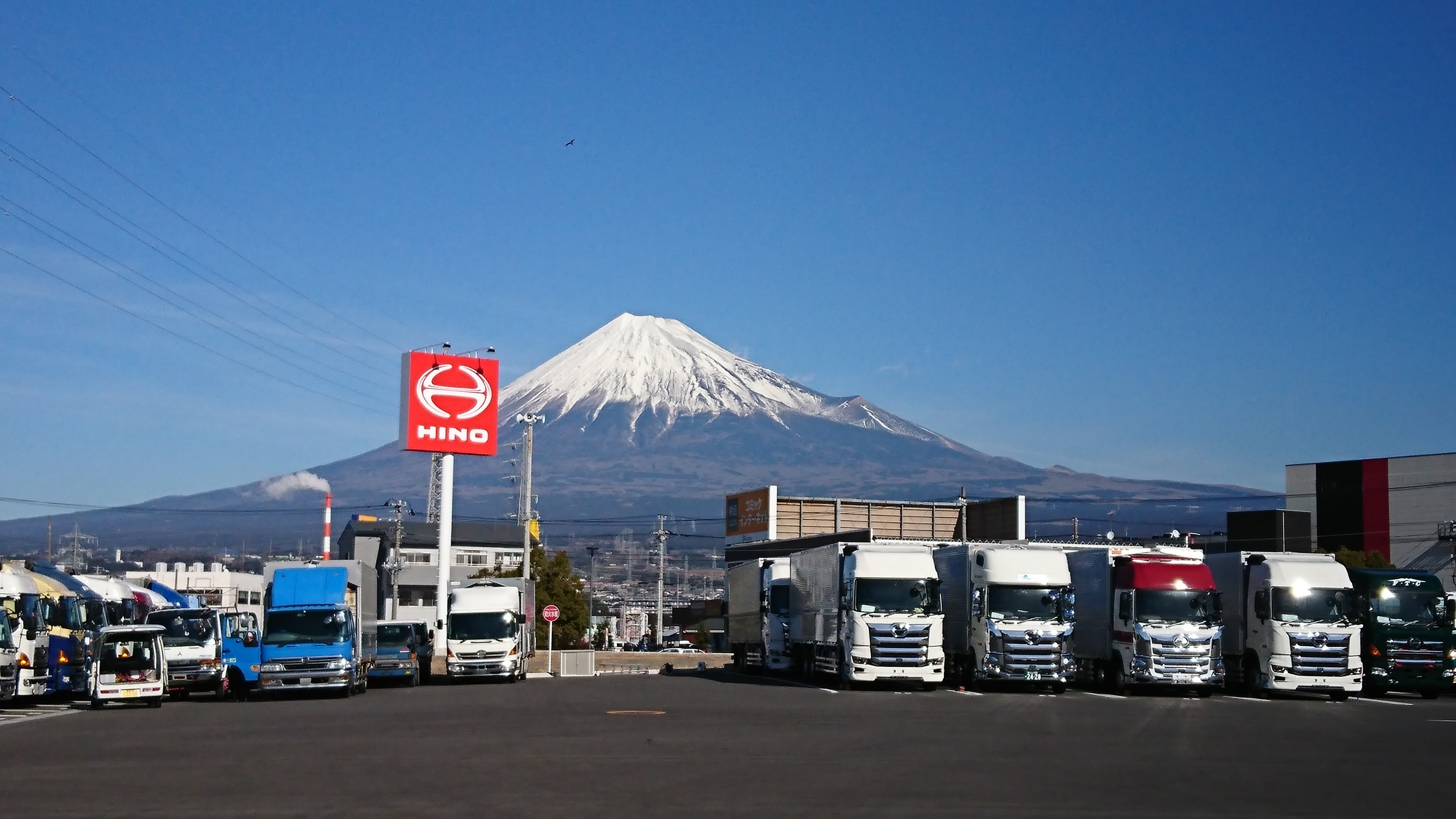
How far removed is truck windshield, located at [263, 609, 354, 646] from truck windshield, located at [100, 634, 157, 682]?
340 centimetres

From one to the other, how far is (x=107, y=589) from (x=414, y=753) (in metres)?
28.7

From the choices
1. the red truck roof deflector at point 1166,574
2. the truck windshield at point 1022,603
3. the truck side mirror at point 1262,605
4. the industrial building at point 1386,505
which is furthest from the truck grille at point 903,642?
the industrial building at point 1386,505

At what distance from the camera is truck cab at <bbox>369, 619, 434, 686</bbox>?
4222cm

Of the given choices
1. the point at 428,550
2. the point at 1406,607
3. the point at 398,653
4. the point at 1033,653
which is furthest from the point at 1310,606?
the point at 428,550

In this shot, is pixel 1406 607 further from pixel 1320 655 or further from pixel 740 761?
pixel 740 761

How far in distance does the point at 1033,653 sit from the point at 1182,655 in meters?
3.30

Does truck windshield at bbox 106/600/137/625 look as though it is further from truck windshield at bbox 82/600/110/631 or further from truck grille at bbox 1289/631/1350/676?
truck grille at bbox 1289/631/1350/676

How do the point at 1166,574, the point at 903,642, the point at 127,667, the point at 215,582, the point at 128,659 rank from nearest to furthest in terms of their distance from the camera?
the point at 127,667 → the point at 128,659 → the point at 1166,574 → the point at 903,642 → the point at 215,582

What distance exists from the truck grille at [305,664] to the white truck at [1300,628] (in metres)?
21.6

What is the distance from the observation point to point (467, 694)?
117ft

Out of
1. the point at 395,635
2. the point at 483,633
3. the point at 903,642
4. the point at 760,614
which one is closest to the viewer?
the point at 903,642

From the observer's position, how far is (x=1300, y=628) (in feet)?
109

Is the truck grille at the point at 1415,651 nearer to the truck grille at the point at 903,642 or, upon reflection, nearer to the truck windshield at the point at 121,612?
the truck grille at the point at 903,642

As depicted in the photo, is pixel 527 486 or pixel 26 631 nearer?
pixel 26 631
